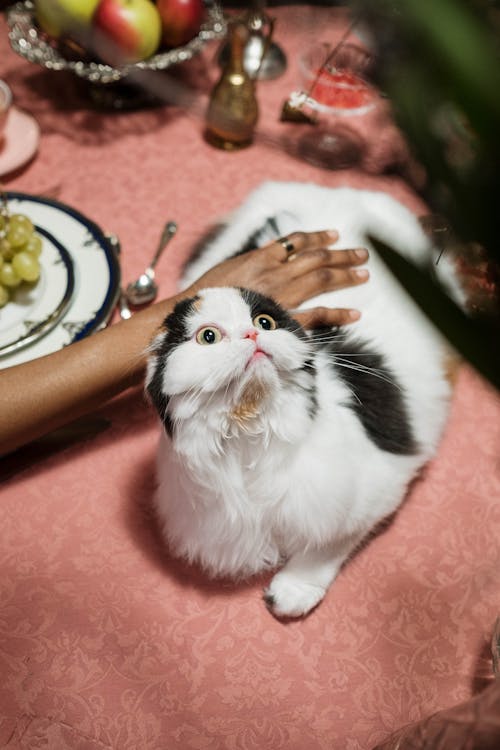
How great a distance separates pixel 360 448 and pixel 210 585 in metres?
0.31

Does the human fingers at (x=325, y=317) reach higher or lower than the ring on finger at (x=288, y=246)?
lower

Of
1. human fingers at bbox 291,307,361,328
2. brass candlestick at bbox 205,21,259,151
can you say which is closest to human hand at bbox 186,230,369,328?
human fingers at bbox 291,307,361,328

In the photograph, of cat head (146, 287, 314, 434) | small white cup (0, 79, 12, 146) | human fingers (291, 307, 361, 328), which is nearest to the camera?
cat head (146, 287, 314, 434)

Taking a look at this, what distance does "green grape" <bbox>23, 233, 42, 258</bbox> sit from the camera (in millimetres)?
1066

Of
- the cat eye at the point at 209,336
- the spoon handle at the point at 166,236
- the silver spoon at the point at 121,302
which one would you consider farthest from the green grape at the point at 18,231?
the cat eye at the point at 209,336

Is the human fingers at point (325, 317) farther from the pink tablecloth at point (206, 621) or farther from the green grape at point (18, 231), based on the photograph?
the green grape at point (18, 231)

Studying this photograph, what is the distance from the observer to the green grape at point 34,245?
107 cm

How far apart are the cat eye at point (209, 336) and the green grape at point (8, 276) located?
0.55 metres

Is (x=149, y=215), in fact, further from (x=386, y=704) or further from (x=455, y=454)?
(x=386, y=704)

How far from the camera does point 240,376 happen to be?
2.06 feet

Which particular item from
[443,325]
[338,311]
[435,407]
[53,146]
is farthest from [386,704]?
[53,146]

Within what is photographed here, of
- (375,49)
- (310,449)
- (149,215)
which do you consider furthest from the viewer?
(149,215)

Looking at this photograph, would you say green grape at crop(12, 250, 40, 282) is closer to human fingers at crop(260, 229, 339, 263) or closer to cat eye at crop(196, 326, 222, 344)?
human fingers at crop(260, 229, 339, 263)

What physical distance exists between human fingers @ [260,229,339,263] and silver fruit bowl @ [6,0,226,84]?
70 centimetres
